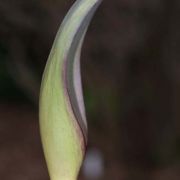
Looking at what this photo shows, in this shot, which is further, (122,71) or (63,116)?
(122,71)

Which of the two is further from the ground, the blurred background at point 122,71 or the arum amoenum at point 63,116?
the arum amoenum at point 63,116

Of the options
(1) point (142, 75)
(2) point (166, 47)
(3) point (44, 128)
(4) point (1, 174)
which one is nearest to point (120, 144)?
(1) point (142, 75)

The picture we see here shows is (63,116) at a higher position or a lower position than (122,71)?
higher

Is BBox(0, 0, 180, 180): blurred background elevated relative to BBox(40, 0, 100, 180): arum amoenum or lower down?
lower down

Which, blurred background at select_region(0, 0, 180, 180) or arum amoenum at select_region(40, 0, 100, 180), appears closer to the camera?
arum amoenum at select_region(40, 0, 100, 180)
